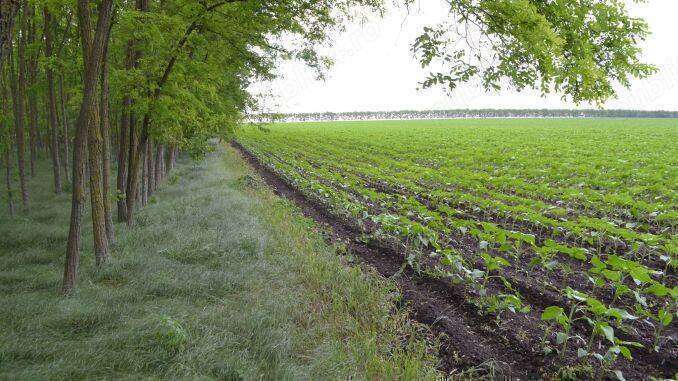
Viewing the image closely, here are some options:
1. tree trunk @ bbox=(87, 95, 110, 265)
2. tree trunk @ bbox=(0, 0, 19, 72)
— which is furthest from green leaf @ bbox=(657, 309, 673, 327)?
tree trunk @ bbox=(87, 95, 110, 265)

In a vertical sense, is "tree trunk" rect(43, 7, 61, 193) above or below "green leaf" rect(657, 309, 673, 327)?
above

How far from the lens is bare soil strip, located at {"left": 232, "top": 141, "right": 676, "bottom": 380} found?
164 inches

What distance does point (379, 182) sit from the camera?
643 inches

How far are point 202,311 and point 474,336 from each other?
2.92 metres

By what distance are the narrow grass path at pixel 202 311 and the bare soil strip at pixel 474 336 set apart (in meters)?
0.32

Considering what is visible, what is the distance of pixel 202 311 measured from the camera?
441 centimetres

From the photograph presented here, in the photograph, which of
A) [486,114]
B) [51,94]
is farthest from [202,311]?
[486,114]

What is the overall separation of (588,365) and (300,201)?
936 centimetres

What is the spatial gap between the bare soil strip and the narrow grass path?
1.06 ft

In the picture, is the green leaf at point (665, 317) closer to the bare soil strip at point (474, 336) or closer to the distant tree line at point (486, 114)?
the bare soil strip at point (474, 336)

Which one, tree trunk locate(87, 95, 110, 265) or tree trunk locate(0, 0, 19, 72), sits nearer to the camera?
tree trunk locate(0, 0, 19, 72)

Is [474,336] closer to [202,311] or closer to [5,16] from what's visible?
[202,311]

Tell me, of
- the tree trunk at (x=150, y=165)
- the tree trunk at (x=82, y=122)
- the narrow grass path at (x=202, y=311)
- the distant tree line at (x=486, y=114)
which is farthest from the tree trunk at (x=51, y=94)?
the distant tree line at (x=486, y=114)

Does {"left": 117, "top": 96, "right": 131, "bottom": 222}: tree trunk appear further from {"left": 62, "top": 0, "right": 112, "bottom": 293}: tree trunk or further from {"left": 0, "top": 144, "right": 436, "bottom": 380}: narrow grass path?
{"left": 62, "top": 0, "right": 112, "bottom": 293}: tree trunk
